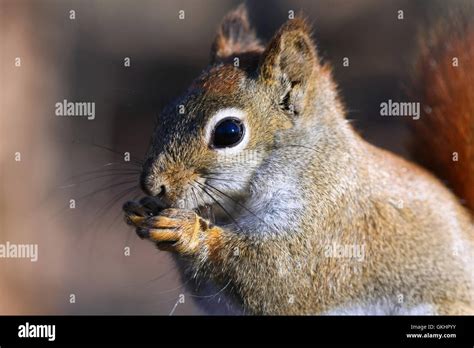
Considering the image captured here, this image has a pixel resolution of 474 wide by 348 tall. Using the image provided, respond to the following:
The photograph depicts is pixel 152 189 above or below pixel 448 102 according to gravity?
below

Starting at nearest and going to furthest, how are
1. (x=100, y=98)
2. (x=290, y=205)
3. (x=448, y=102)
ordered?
(x=290, y=205) < (x=448, y=102) < (x=100, y=98)

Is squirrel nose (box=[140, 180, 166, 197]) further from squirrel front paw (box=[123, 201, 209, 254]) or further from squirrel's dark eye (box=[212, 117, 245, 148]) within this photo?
squirrel's dark eye (box=[212, 117, 245, 148])

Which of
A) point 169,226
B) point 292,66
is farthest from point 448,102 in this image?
point 169,226

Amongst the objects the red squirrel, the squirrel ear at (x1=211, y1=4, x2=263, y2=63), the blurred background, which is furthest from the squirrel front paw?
the blurred background

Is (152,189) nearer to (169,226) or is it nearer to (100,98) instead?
(169,226)

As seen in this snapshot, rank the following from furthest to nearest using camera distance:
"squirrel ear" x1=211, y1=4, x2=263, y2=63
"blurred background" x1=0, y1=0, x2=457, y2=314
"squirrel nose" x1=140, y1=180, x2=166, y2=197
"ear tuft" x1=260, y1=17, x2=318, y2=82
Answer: "blurred background" x1=0, y1=0, x2=457, y2=314 → "squirrel ear" x1=211, y1=4, x2=263, y2=63 → "ear tuft" x1=260, y1=17, x2=318, y2=82 → "squirrel nose" x1=140, y1=180, x2=166, y2=197

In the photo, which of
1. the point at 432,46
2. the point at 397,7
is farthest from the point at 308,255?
the point at 397,7

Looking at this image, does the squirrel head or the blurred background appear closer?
the squirrel head
